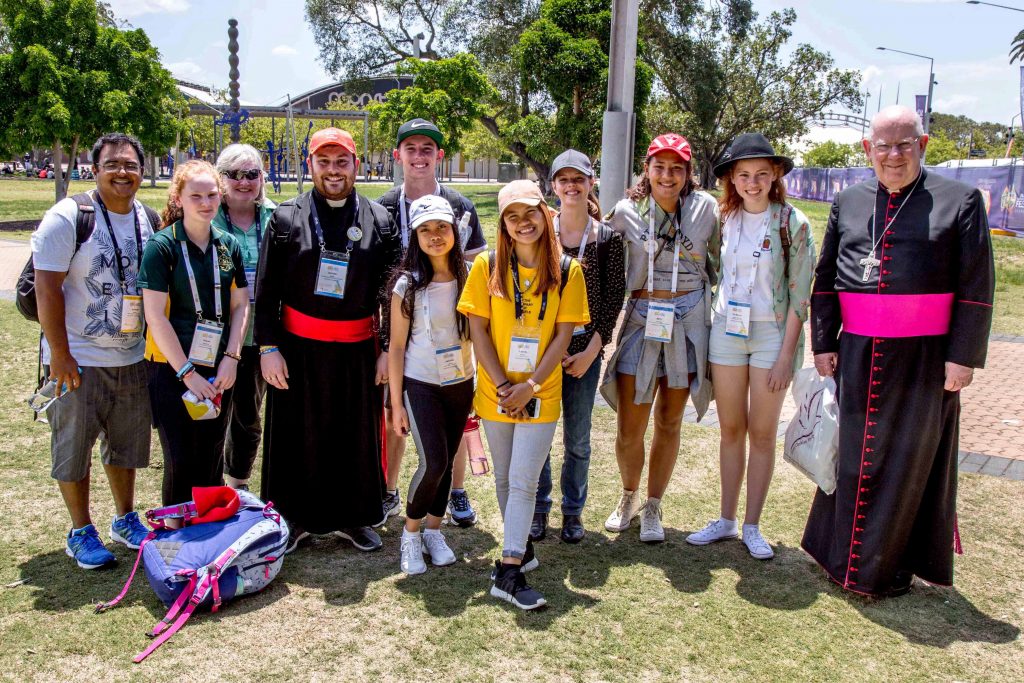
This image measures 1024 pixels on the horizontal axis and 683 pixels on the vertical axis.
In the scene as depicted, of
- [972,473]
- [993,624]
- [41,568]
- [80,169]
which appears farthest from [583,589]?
[80,169]

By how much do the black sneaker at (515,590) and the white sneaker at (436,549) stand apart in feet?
1.37

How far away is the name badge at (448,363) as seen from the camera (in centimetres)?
390

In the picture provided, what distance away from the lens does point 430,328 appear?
390 centimetres

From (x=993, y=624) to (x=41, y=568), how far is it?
4.40 meters

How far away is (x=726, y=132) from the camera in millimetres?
Result: 42750

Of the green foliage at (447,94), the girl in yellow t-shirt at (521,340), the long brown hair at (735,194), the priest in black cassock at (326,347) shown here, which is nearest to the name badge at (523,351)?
the girl in yellow t-shirt at (521,340)

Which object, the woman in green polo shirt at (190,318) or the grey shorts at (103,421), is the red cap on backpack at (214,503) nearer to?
the woman in green polo shirt at (190,318)

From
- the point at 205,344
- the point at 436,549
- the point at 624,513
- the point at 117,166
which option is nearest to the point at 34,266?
the point at 117,166

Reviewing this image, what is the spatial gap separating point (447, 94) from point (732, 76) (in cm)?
1738

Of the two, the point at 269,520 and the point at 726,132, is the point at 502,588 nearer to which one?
the point at 269,520

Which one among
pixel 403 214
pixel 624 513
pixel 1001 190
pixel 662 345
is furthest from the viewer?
pixel 1001 190

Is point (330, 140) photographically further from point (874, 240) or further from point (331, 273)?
point (874, 240)

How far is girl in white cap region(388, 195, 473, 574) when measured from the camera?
388 centimetres

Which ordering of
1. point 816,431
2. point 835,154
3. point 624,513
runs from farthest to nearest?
point 835,154 < point 624,513 < point 816,431
